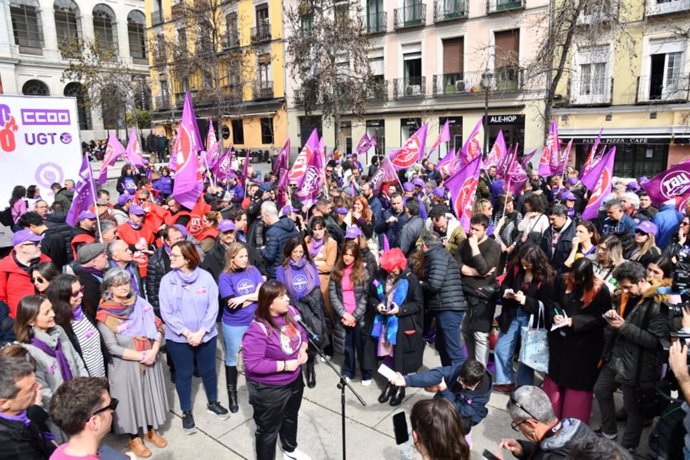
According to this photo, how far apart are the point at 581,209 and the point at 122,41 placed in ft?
174

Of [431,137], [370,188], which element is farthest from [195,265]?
[431,137]

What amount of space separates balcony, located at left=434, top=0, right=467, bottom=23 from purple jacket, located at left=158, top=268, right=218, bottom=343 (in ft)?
82.3

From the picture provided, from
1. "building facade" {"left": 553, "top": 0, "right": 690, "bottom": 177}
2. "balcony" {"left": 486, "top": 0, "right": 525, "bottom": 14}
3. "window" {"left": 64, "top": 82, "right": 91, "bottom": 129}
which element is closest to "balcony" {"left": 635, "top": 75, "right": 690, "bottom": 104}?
"building facade" {"left": 553, "top": 0, "right": 690, "bottom": 177}

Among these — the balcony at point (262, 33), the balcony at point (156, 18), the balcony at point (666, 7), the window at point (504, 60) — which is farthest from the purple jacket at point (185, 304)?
the balcony at point (156, 18)

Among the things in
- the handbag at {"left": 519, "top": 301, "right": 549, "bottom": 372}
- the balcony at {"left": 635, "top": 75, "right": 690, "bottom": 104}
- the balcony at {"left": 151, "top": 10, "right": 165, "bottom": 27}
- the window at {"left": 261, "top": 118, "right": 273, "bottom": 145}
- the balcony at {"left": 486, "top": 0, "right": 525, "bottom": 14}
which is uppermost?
the balcony at {"left": 151, "top": 10, "right": 165, "bottom": 27}

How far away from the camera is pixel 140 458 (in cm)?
421

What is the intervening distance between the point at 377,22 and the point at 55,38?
34980 mm

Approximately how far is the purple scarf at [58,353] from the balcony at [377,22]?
28489 millimetres

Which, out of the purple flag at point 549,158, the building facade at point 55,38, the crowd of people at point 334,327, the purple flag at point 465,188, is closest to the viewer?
the crowd of people at point 334,327

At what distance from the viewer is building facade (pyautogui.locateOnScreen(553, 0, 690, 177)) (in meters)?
20.0

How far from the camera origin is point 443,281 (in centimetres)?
491

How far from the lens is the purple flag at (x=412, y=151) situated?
11086 mm

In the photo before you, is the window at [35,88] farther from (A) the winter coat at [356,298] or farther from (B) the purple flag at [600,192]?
(B) the purple flag at [600,192]

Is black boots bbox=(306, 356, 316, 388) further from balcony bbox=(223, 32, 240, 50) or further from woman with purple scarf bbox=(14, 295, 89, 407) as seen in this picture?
balcony bbox=(223, 32, 240, 50)
